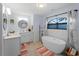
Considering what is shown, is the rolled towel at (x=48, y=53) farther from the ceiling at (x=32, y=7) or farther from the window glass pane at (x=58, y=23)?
the ceiling at (x=32, y=7)

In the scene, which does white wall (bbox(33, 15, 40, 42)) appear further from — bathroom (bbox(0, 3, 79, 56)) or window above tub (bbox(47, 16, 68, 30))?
window above tub (bbox(47, 16, 68, 30))

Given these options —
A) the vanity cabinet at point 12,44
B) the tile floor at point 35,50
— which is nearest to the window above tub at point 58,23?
the tile floor at point 35,50

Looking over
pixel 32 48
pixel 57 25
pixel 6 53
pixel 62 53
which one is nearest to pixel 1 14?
pixel 6 53

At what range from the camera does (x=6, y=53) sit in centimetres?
131

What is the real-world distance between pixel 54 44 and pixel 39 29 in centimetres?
36

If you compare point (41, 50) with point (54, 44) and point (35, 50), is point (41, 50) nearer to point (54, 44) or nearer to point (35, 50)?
point (35, 50)

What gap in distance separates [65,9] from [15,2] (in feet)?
2.47

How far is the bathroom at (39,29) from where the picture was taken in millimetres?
1314

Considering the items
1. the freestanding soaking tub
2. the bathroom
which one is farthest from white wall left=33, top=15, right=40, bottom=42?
the freestanding soaking tub

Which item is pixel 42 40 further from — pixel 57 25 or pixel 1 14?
pixel 1 14

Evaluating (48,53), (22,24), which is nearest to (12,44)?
(22,24)

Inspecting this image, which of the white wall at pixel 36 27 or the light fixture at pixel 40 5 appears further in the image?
the white wall at pixel 36 27

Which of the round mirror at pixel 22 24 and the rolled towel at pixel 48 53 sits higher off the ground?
the round mirror at pixel 22 24

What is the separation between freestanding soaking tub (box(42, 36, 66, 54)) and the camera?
4.59 ft
